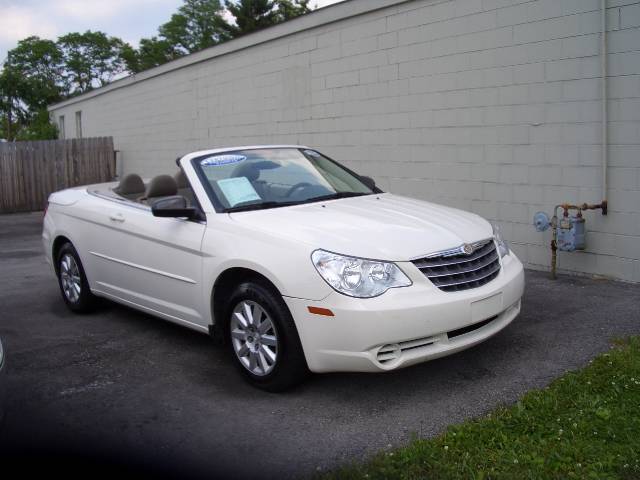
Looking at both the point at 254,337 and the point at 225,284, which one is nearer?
the point at 254,337

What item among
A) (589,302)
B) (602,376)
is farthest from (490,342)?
(589,302)

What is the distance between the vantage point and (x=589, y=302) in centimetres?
636

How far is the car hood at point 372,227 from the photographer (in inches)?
169

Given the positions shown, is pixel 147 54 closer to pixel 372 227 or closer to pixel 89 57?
pixel 89 57

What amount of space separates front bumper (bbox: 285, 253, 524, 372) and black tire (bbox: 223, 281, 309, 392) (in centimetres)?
8

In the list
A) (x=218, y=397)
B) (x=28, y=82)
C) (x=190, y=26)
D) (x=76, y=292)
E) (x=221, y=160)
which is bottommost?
(x=218, y=397)

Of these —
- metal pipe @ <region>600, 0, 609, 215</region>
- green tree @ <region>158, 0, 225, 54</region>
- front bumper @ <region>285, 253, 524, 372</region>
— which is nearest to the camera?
front bumper @ <region>285, 253, 524, 372</region>

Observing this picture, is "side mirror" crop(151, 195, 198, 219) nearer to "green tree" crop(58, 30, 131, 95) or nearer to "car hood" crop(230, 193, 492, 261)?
"car hood" crop(230, 193, 492, 261)

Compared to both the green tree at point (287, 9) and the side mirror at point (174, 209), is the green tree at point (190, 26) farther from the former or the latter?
the side mirror at point (174, 209)

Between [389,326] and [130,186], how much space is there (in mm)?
3437

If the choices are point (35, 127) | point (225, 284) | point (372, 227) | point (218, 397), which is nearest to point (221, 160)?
point (225, 284)

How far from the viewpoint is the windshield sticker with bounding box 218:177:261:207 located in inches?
201

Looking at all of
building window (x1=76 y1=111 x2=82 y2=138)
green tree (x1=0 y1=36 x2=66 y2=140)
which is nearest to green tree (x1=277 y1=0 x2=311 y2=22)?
green tree (x1=0 y1=36 x2=66 y2=140)

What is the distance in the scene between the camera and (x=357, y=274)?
4.16 meters
